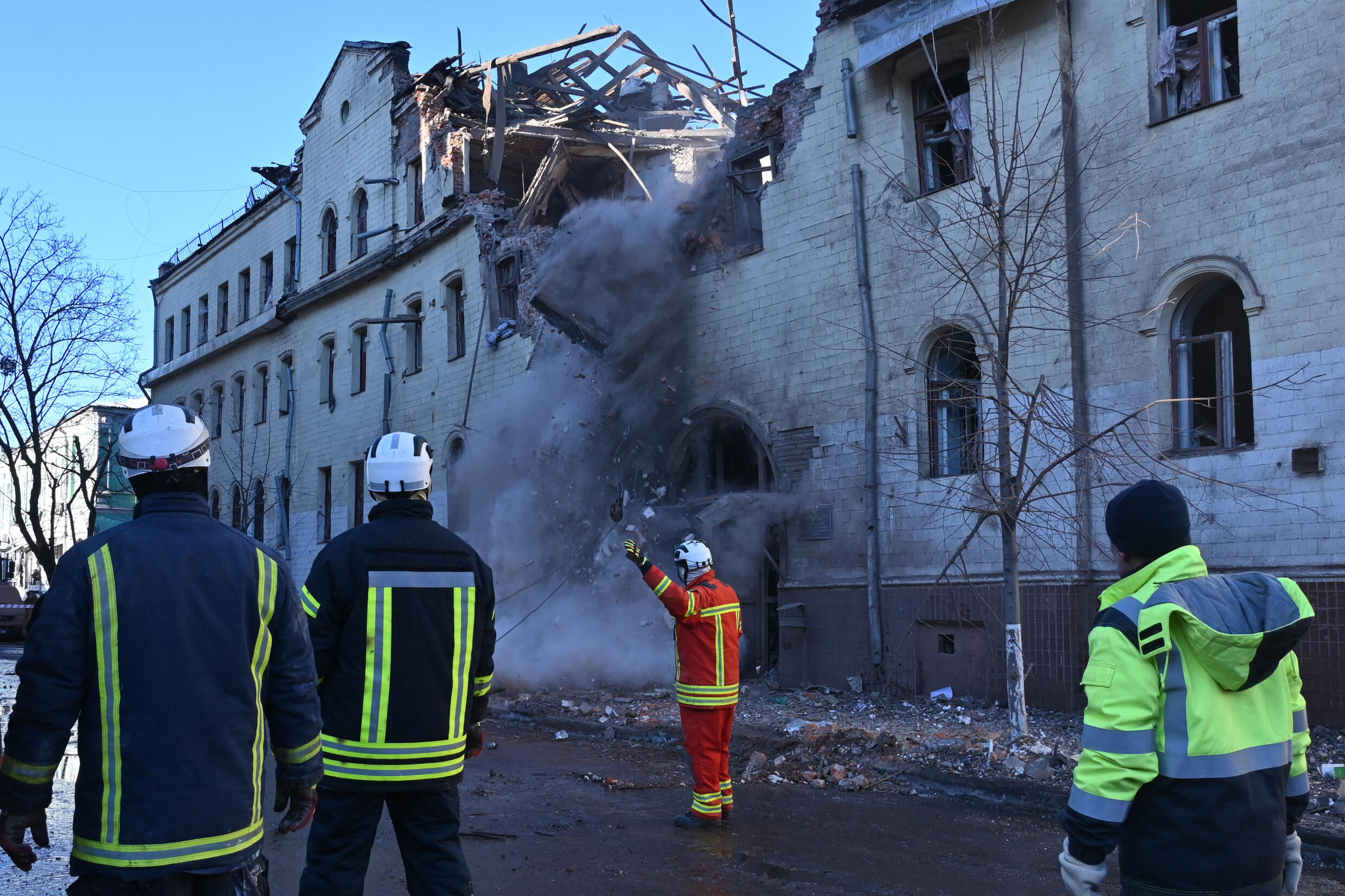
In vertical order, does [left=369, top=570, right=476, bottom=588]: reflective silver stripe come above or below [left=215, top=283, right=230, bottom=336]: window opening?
below

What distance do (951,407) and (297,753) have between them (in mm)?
11161

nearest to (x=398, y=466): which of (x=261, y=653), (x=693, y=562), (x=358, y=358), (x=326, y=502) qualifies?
(x=261, y=653)

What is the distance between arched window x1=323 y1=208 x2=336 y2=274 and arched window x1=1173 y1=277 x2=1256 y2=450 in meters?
21.5

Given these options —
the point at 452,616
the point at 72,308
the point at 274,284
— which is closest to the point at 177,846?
the point at 452,616

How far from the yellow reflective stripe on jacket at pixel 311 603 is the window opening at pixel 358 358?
2221cm

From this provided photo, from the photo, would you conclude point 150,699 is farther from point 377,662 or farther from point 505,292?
point 505,292

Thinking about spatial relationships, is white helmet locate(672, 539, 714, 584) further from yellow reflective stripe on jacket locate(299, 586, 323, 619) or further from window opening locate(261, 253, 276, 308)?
window opening locate(261, 253, 276, 308)

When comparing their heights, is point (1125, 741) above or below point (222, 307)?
below

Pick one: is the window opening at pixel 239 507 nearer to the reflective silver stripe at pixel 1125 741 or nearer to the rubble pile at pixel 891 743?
the rubble pile at pixel 891 743

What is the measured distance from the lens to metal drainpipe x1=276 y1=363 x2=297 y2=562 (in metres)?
28.6

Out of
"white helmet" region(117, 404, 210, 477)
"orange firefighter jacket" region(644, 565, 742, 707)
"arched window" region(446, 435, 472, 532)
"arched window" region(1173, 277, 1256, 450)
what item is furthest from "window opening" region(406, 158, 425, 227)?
"white helmet" region(117, 404, 210, 477)

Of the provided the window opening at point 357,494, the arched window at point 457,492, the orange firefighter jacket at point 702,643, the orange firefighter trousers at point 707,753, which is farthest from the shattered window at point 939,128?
the window opening at point 357,494

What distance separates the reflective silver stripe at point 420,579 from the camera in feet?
13.3

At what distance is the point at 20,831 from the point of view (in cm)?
293
